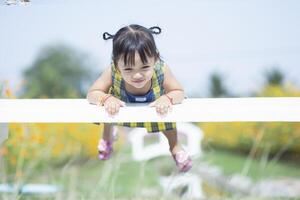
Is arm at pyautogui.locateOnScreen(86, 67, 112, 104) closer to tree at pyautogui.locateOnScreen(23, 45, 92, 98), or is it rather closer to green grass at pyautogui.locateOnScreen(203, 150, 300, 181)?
tree at pyautogui.locateOnScreen(23, 45, 92, 98)

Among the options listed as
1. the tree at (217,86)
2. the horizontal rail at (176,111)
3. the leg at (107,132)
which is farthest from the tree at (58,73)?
the horizontal rail at (176,111)

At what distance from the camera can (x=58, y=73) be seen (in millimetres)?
3262

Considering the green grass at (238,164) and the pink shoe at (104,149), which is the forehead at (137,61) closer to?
the pink shoe at (104,149)

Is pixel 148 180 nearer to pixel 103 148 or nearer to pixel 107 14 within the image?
pixel 107 14

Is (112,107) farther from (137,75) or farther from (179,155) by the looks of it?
(179,155)

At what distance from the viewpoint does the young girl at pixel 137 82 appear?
1173 mm

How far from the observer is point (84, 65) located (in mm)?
3154

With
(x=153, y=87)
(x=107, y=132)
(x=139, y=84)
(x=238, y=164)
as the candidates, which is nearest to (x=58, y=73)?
(x=238, y=164)

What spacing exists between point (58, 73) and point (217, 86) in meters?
1.00

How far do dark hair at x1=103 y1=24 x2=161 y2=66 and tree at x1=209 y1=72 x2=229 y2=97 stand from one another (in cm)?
198

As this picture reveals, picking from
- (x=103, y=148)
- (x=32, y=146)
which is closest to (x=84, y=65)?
(x=32, y=146)

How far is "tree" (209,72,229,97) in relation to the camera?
319 cm

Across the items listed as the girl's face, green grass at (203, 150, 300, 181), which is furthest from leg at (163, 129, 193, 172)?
green grass at (203, 150, 300, 181)

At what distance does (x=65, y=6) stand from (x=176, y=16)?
0.53m
